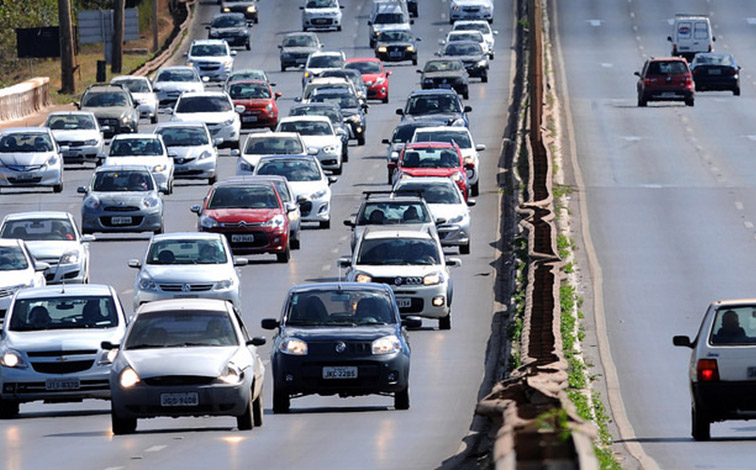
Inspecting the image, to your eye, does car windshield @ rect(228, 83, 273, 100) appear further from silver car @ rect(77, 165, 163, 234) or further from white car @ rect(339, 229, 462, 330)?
white car @ rect(339, 229, 462, 330)

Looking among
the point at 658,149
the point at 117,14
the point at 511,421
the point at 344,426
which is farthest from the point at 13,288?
the point at 117,14

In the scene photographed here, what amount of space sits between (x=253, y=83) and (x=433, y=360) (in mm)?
37614

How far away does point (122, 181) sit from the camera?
40781 mm

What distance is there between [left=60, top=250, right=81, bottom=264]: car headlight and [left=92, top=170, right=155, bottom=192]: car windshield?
24.7 feet

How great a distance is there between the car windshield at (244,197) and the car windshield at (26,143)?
1214 cm

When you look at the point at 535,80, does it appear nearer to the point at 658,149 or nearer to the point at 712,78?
the point at 658,149

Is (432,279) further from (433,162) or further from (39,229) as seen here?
(433,162)

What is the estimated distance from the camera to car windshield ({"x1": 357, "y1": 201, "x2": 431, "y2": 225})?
35531 millimetres

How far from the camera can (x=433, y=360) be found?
2727cm

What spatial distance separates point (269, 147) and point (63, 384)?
26.1 m

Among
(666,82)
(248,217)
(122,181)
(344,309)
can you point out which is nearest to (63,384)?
(344,309)

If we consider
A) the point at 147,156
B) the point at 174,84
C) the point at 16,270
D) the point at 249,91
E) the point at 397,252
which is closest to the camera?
the point at 16,270

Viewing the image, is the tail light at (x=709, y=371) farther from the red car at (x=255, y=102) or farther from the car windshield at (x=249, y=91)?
the car windshield at (x=249, y=91)

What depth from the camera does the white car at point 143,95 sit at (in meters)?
66.6
